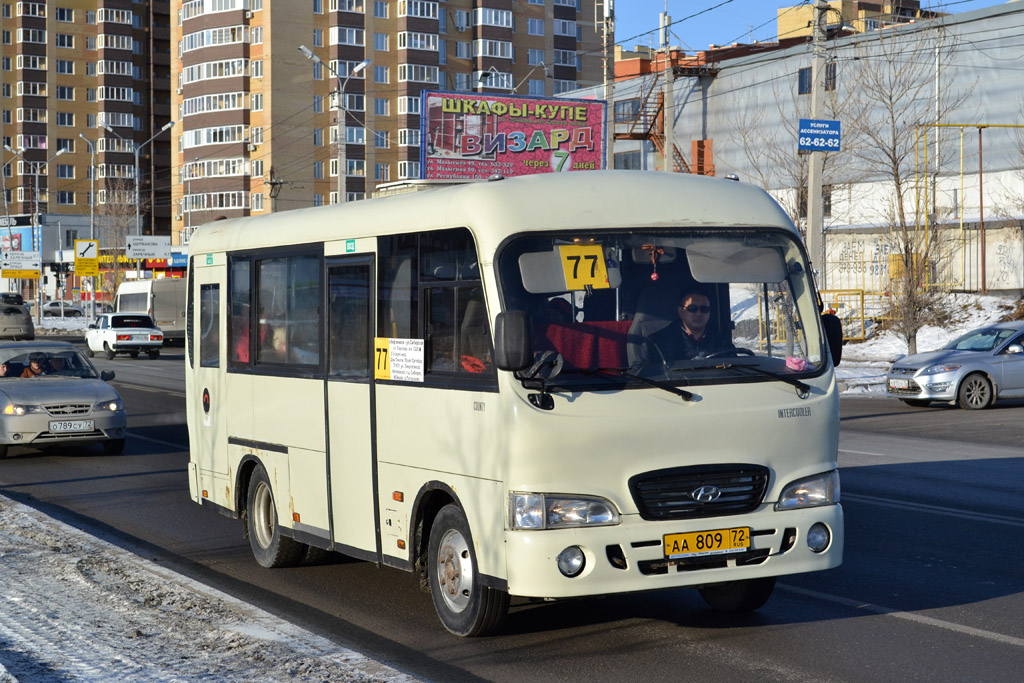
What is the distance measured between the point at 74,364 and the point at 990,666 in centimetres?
1446

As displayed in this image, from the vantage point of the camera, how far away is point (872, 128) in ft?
157

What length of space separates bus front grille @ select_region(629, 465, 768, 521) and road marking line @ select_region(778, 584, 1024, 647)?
140 cm

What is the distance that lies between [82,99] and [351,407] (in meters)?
138

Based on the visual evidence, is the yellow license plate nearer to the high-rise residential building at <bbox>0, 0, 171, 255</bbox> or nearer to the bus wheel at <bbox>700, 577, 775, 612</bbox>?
the bus wheel at <bbox>700, 577, 775, 612</bbox>

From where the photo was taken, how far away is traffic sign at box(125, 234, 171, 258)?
79500 millimetres

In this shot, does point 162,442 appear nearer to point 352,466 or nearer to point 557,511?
point 352,466

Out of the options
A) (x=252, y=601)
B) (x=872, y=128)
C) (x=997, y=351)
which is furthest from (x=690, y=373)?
(x=872, y=128)

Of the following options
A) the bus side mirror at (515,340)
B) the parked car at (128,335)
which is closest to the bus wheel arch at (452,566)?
the bus side mirror at (515,340)

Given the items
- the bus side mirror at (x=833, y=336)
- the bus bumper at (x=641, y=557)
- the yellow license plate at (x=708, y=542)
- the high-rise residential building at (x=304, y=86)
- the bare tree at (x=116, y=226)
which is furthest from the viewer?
the bare tree at (x=116, y=226)

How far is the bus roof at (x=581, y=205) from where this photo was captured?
7.11 meters

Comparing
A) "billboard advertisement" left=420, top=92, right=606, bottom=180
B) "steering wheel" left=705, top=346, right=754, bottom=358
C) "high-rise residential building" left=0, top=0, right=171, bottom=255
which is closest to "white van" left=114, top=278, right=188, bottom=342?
"billboard advertisement" left=420, top=92, right=606, bottom=180

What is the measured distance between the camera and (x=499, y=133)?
38.8 meters

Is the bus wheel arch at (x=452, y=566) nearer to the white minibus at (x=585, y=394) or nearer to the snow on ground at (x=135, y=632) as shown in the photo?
the white minibus at (x=585, y=394)

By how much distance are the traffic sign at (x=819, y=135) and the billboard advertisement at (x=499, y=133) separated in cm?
1405
